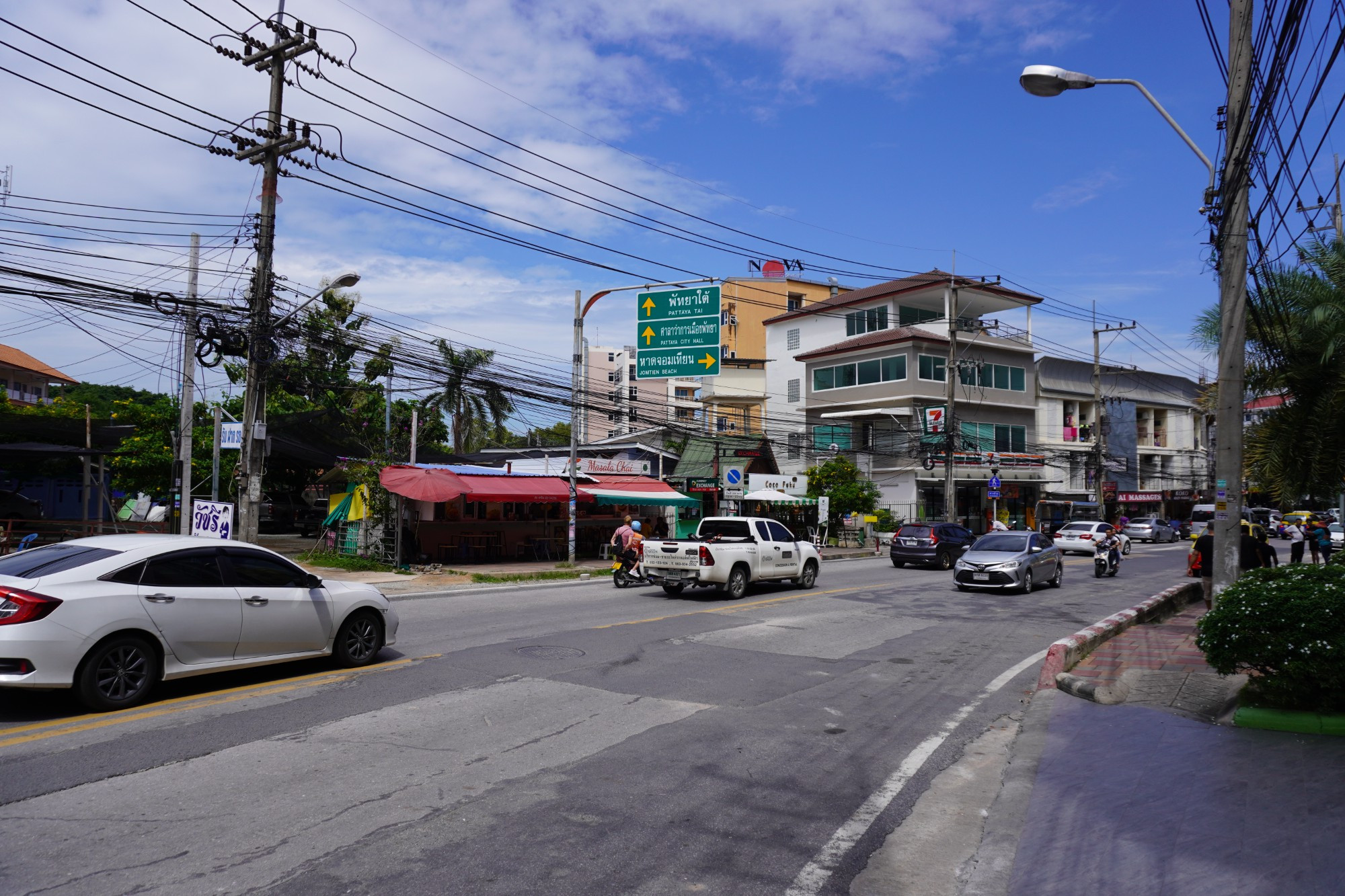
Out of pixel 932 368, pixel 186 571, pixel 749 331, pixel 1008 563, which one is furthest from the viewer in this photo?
pixel 749 331

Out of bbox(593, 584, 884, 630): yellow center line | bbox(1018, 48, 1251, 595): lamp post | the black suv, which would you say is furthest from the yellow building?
bbox(1018, 48, 1251, 595): lamp post

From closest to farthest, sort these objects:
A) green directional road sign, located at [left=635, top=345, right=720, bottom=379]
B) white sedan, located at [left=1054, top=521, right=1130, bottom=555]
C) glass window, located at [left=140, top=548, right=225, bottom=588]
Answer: glass window, located at [left=140, top=548, right=225, bottom=588] → green directional road sign, located at [left=635, top=345, right=720, bottom=379] → white sedan, located at [left=1054, top=521, right=1130, bottom=555]

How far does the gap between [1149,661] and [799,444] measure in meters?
40.7

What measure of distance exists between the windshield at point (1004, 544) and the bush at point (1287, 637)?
548 inches

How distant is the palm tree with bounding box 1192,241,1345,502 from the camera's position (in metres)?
12.5

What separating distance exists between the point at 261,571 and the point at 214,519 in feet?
29.0

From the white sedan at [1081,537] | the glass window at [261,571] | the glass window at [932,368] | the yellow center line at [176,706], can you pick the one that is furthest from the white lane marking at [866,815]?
the glass window at [932,368]

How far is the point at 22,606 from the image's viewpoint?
7289 millimetres

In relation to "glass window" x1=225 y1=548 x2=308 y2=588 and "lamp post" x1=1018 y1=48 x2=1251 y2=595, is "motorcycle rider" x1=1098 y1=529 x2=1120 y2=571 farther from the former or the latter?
"glass window" x1=225 y1=548 x2=308 y2=588

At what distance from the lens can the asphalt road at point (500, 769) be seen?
4805 millimetres

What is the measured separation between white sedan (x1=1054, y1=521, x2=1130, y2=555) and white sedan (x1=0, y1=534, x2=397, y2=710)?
34.9 m

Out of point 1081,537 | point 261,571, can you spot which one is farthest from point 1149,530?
point 261,571

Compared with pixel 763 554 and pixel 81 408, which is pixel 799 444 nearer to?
pixel 763 554

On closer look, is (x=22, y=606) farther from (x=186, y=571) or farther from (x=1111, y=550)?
(x=1111, y=550)
